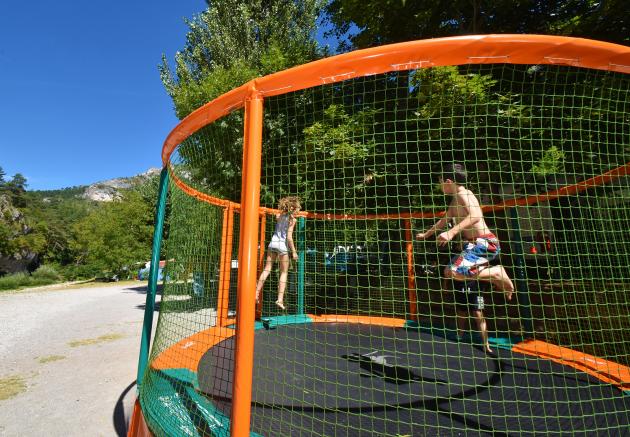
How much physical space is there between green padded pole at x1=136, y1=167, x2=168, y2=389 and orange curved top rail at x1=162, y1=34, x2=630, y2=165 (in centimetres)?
120

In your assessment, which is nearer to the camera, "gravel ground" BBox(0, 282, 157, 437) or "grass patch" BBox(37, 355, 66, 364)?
"gravel ground" BBox(0, 282, 157, 437)

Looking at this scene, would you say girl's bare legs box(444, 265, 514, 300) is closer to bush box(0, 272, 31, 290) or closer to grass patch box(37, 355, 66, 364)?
grass patch box(37, 355, 66, 364)

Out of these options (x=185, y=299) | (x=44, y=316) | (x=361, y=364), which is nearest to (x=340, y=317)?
(x=361, y=364)

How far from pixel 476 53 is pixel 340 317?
3494mm

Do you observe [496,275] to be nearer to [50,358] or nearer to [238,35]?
[50,358]

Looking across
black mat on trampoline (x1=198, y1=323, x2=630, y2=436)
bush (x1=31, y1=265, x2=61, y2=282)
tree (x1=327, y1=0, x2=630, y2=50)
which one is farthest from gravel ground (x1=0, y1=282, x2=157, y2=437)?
bush (x1=31, y1=265, x2=61, y2=282)

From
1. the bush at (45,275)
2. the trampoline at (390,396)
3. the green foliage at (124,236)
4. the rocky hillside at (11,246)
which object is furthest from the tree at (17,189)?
the trampoline at (390,396)

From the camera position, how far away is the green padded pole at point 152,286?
6.75ft

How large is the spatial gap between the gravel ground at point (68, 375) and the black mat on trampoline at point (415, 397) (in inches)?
33.0

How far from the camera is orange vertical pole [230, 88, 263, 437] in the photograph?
1.10 m

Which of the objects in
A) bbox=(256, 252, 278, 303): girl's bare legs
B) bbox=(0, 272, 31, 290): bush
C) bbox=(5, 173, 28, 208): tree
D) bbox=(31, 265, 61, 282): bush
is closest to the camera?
bbox=(256, 252, 278, 303): girl's bare legs

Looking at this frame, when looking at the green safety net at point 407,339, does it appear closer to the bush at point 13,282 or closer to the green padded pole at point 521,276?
the green padded pole at point 521,276

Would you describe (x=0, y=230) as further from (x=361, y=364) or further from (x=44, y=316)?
(x=361, y=364)

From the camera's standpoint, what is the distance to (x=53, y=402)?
258cm
